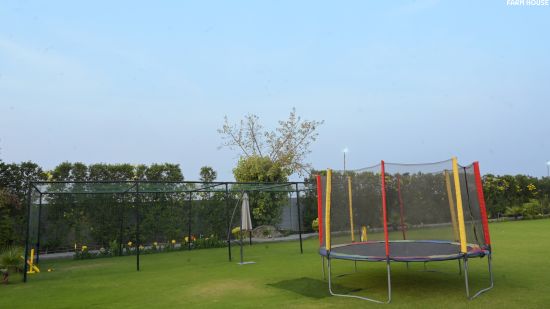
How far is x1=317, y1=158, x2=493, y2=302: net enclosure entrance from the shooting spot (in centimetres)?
571

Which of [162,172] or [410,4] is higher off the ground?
[410,4]

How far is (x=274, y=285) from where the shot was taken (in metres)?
6.43

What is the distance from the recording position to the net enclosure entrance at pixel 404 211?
571 centimetres

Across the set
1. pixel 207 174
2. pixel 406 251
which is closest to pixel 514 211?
pixel 207 174

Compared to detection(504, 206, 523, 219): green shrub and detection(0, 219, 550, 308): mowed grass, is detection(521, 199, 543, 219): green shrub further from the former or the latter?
detection(0, 219, 550, 308): mowed grass

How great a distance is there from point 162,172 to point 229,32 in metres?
5.99

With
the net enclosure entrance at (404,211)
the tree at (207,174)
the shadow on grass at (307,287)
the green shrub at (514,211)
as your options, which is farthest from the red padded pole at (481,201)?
the green shrub at (514,211)

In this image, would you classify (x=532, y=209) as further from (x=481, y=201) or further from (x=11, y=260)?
(x=11, y=260)

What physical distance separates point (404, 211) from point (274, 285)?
96.3 inches

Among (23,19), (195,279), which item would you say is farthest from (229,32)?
(195,279)

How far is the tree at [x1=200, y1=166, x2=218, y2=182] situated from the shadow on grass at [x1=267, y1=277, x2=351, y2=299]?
388 inches

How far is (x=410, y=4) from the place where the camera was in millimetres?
10086

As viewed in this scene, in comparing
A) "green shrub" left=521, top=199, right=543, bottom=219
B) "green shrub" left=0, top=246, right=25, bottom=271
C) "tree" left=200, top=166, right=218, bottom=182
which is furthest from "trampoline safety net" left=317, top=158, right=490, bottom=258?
"green shrub" left=521, top=199, right=543, bottom=219

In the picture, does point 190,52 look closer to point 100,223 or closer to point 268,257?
point 100,223
